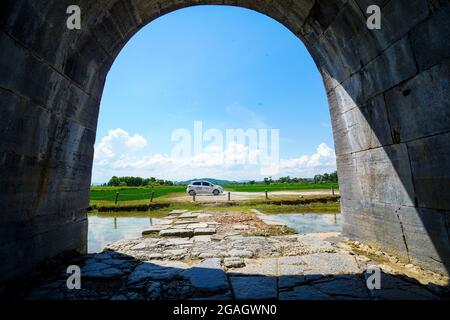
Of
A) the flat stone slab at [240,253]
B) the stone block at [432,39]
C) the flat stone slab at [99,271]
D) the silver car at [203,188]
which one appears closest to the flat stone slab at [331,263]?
the flat stone slab at [240,253]

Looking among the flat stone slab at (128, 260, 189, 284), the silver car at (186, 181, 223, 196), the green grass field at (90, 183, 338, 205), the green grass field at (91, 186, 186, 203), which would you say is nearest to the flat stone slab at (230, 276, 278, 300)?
the flat stone slab at (128, 260, 189, 284)

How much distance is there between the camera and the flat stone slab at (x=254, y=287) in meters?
2.68

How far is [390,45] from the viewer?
3453 mm

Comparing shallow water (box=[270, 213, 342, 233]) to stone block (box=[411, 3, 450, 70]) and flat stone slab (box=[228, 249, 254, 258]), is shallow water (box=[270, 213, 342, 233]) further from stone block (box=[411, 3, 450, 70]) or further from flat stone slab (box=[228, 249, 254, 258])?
stone block (box=[411, 3, 450, 70])

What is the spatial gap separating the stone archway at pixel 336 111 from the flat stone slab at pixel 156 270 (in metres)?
1.33

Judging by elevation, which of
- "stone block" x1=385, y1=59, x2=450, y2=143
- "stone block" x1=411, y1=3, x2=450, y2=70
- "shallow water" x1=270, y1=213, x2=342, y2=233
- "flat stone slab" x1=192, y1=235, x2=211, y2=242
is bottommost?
"shallow water" x1=270, y1=213, x2=342, y2=233

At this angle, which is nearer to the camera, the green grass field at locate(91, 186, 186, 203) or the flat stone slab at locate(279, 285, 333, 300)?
the flat stone slab at locate(279, 285, 333, 300)

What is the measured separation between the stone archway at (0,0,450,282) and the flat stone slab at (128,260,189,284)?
1.33 metres

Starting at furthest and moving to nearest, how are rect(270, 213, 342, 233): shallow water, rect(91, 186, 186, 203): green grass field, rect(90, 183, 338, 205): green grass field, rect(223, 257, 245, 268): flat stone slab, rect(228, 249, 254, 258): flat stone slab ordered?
1. rect(91, 186, 186, 203): green grass field
2. rect(90, 183, 338, 205): green grass field
3. rect(270, 213, 342, 233): shallow water
4. rect(228, 249, 254, 258): flat stone slab
5. rect(223, 257, 245, 268): flat stone slab

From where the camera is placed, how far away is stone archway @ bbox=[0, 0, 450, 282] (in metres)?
2.81

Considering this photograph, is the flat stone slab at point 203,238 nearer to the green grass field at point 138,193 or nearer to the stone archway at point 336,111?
the stone archway at point 336,111

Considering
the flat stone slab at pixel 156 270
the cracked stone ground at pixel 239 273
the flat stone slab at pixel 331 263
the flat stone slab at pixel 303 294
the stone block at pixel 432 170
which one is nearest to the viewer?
the flat stone slab at pixel 303 294
